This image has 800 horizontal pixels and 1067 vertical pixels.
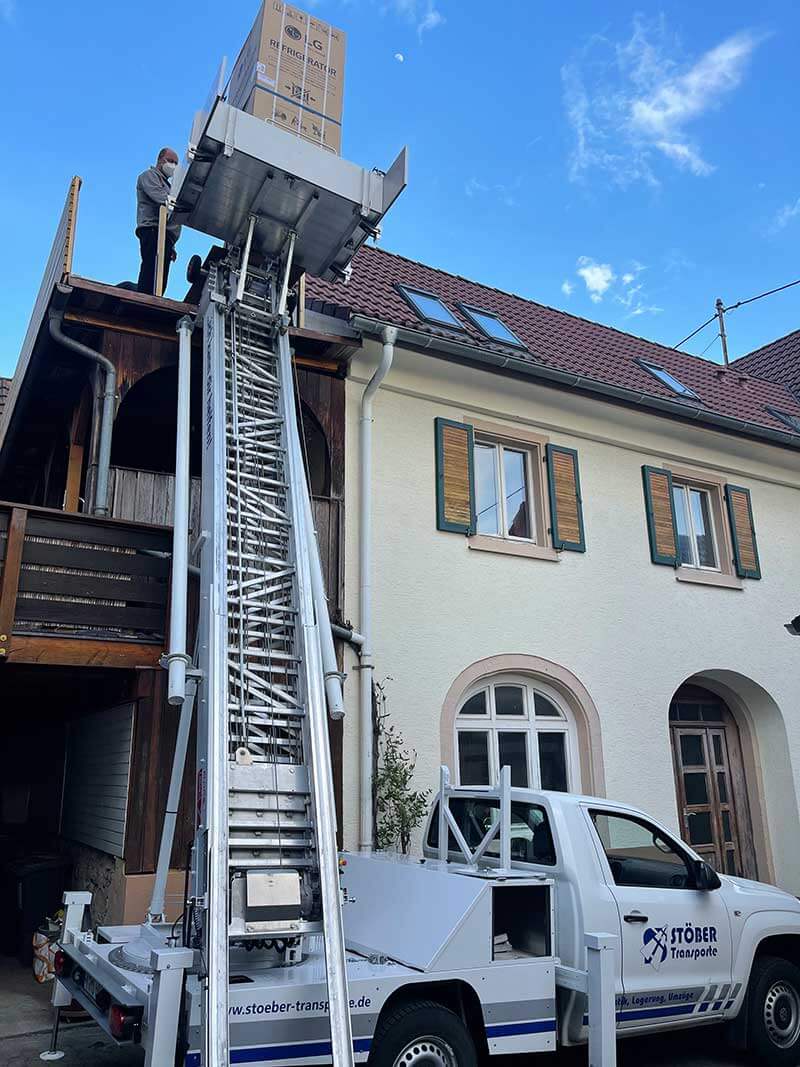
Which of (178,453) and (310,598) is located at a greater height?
(178,453)

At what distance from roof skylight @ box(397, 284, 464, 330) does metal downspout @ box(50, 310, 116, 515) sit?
4.24 m

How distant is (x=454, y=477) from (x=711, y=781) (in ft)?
18.3

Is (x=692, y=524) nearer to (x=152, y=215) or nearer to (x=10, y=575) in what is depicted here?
(x=152, y=215)

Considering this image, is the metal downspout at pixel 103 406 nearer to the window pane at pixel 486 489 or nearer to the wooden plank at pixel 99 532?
the wooden plank at pixel 99 532

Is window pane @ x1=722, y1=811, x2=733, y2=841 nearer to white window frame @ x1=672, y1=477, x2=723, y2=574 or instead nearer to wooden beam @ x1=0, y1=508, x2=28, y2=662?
white window frame @ x1=672, y1=477, x2=723, y2=574

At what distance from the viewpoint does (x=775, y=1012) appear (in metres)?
6.24

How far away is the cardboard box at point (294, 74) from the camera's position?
7.18 m

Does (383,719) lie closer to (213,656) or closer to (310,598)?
(310,598)

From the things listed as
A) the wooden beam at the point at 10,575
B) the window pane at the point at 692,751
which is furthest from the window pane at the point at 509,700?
the wooden beam at the point at 10,575

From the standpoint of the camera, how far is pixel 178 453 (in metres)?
6.83

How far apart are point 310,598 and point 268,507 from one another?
863 millimetres

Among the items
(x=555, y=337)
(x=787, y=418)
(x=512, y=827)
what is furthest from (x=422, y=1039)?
(x=787, y=418)

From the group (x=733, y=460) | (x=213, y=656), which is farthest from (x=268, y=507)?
(x=733, y=460)

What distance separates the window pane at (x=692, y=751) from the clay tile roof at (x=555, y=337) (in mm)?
4448
